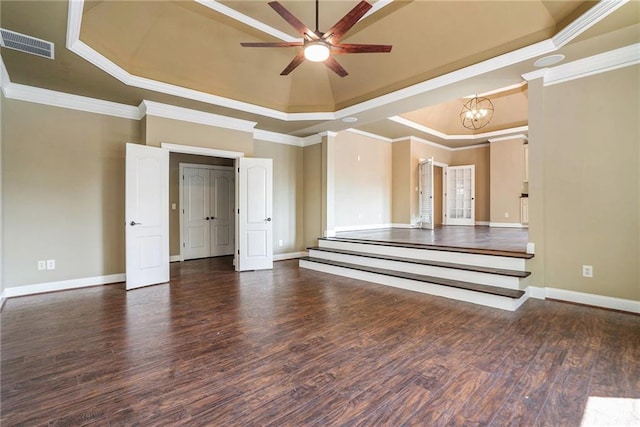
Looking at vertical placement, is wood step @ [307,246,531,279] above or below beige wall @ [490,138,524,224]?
below

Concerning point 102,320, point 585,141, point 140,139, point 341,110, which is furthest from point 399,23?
point 102,320

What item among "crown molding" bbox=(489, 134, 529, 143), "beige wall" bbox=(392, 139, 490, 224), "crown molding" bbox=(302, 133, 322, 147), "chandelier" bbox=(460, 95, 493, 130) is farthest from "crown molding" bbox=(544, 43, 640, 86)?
"crown molding" bbox=(489, 134, 529, 143)

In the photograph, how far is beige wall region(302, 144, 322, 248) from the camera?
6917 millimetres

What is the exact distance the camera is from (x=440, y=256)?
15.2 ft

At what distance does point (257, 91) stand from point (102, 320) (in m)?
4.05

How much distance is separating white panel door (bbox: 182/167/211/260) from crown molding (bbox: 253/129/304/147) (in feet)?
5.98

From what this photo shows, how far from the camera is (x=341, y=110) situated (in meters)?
5.56

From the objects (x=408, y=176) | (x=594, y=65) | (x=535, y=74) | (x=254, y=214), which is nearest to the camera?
(x=594, y=65)

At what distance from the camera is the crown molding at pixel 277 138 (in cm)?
650

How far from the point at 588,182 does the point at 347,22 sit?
3418mm

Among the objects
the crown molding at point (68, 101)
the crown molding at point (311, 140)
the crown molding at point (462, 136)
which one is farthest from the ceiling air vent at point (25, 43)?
the crown molding at point (462, 136)

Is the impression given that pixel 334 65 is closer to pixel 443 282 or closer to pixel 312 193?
pixel 443 282

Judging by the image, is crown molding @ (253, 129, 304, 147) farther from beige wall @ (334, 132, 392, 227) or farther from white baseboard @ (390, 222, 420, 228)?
white baseboard @ (390, 222, 420, 228)

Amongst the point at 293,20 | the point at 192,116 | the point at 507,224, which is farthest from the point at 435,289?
the point at 507,224
